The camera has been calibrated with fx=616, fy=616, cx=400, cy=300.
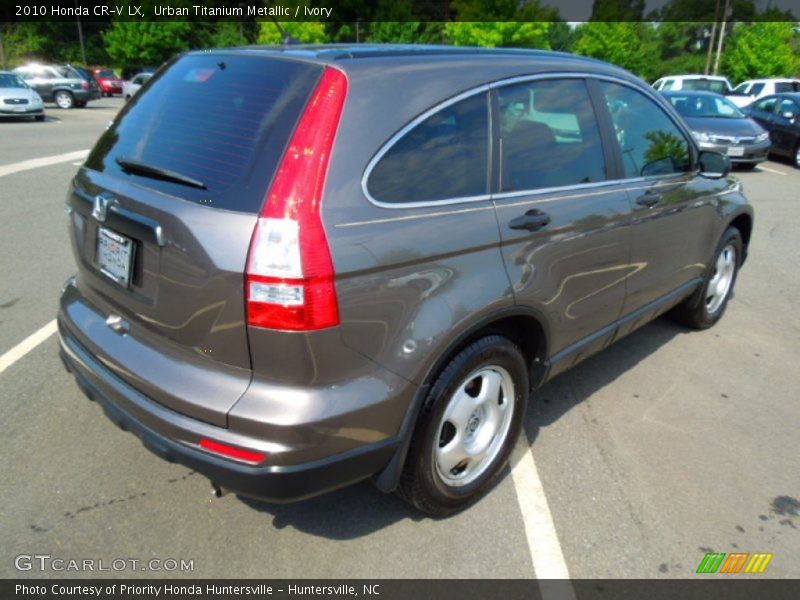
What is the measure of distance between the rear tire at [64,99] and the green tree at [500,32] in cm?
2211

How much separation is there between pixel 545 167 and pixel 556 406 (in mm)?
1497

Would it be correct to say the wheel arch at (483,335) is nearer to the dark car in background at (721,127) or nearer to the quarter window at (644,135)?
the quarter window at (644,135)

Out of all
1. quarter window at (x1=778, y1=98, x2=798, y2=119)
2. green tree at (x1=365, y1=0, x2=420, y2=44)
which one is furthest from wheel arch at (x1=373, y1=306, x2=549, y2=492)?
green tree at (x1=365, y1=0, x2=420, y2=44)

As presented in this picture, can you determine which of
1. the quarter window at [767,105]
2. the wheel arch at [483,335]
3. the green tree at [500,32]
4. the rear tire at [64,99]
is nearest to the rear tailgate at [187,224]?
the wheel arch at [483,335]

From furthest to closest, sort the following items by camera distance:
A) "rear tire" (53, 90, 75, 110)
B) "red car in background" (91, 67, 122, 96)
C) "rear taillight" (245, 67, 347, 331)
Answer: "red car in background" (91, 67, 122, 96)
"rear tire" (53, 90, 75, 110)
"rear taillight" (245, 67, 347, 331)

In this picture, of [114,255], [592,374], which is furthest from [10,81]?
[592,374]

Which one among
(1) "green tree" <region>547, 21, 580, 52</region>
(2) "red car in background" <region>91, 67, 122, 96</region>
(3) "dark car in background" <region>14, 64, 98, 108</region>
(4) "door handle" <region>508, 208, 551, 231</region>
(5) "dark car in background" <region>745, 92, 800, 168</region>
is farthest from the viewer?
(1) "green tree" <region>547, 21, 580, 52</region>

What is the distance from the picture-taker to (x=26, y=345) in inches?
159

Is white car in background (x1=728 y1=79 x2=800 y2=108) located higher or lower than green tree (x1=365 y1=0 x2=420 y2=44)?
lower

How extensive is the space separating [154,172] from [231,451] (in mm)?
1076

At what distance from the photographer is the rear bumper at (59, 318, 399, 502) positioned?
201cm

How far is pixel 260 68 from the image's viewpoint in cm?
229

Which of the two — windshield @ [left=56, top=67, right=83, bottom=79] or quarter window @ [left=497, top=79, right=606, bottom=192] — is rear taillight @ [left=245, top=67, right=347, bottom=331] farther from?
windshield @ [left=56, top=67, right=83, bottom=79]

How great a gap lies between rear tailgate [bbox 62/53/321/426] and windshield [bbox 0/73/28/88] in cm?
2114
